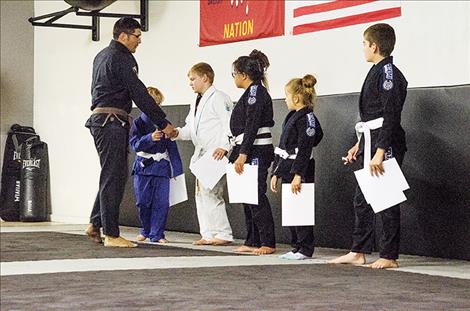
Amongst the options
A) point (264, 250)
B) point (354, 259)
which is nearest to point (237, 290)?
point (354, 259)

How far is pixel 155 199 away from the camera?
24.6ft

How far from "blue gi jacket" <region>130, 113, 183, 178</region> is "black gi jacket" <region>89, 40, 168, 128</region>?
62 cm

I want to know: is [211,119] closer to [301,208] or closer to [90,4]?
[301,208]

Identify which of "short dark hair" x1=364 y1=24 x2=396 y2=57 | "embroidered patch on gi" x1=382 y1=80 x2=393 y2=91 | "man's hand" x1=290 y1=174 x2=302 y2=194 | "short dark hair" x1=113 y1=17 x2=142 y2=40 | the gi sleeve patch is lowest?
"man's hand" x1=290 y1=174 x2=302 y2=194

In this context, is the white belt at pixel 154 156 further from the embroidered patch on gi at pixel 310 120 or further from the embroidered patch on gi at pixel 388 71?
the embroidered patch on gi at pixel 388 71

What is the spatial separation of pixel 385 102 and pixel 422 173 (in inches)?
40.4

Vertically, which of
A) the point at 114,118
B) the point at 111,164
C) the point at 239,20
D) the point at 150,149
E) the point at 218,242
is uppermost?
the point at 239,20

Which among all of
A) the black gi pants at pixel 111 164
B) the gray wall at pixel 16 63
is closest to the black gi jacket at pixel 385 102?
the black gi pants at pixel 111 164

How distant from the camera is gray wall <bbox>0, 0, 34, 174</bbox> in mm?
11047

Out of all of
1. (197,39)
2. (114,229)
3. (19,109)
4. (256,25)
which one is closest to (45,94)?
(19,109)

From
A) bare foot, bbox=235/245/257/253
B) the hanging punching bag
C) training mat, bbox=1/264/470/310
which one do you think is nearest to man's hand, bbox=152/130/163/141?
bare foot, bbox=235/245/257/253

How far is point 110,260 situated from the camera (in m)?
5.83

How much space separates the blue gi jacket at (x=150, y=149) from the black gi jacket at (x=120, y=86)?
615 mm

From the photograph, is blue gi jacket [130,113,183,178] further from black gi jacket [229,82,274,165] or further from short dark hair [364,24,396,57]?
short dark hair [364,24,396,57]
